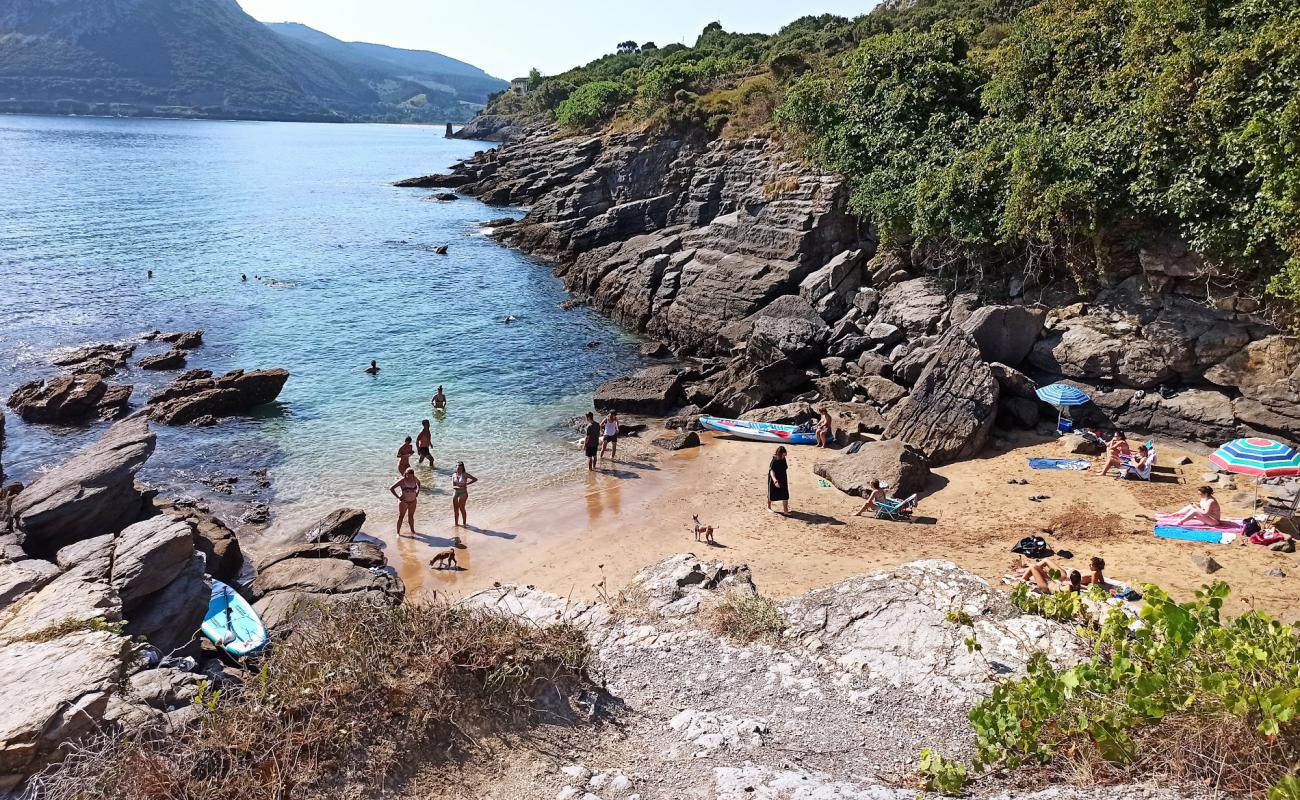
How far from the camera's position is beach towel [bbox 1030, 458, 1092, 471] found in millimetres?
17344

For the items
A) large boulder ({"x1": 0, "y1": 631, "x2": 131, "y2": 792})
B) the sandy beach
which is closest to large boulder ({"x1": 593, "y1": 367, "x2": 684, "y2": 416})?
the sandy beach

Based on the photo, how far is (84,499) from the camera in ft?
44.2

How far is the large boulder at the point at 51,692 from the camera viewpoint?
5941 mm

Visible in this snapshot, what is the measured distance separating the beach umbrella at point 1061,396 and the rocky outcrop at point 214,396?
889 inches

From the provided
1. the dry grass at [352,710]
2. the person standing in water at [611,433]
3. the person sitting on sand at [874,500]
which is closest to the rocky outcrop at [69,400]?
the person standing in water at [611,433]

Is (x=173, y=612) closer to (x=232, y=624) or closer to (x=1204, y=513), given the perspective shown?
(x=232, y=624)

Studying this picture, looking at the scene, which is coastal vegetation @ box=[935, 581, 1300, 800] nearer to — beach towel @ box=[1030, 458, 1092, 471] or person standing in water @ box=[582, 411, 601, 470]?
beach towel @ box=[1030, 458, 1092, 471]

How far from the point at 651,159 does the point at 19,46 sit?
20782cm

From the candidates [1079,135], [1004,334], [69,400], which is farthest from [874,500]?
[69,400]

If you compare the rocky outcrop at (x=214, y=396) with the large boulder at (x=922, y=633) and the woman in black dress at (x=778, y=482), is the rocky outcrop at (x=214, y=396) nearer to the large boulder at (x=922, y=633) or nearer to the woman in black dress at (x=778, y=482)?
the woman in black dress at (x=778, y=482)

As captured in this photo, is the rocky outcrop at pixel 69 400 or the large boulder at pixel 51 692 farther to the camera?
the rocky outcrop at pixel 69 400

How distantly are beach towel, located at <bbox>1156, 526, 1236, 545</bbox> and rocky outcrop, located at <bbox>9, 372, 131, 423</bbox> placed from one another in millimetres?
26942

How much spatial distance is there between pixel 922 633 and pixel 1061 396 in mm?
13002

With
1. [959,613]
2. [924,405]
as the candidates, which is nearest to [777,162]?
[924,405]
